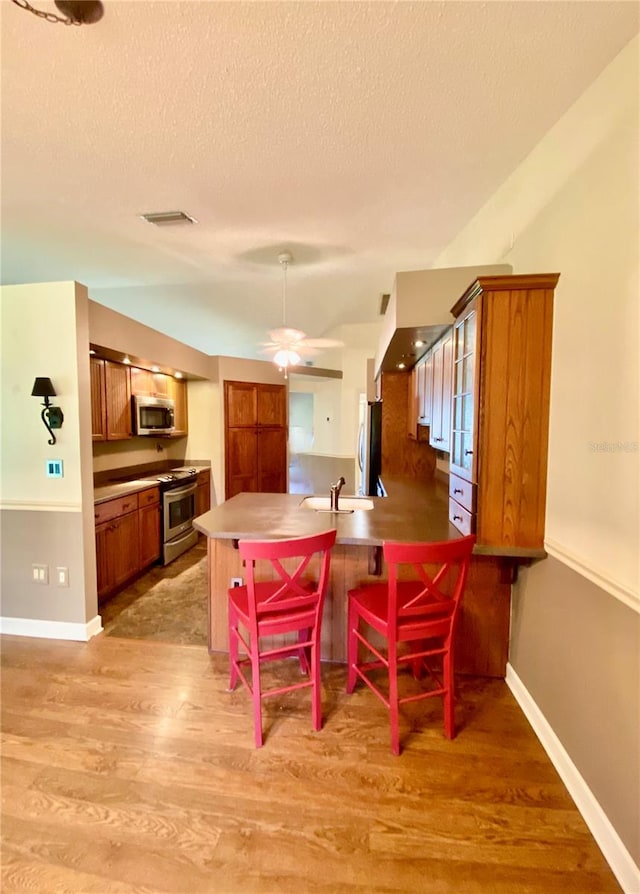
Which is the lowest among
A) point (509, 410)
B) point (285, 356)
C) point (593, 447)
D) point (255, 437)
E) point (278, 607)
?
point (278, 607)

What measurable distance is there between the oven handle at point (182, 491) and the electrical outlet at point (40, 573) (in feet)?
4.56

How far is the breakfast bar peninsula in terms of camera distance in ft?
6.44

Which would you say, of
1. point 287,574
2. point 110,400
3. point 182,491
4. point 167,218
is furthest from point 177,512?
point 167,218

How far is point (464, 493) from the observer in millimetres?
1941

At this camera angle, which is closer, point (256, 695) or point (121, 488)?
point (256, 695)

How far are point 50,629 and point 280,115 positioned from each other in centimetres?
349

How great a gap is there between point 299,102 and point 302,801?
299 cm

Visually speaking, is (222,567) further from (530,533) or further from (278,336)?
(278,336)

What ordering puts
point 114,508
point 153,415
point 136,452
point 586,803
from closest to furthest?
point 586,803 < point 114,508 < point 153,415 < point 136,452

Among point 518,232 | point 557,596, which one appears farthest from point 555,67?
point 557,596

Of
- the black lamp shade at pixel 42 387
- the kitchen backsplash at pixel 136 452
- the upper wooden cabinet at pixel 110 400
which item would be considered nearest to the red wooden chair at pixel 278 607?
the black lamp shade at pixel 42 387

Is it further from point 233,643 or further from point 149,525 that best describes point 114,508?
point 233,643

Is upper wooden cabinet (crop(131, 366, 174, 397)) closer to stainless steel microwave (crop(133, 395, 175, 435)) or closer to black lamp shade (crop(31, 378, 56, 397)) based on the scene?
stainless steel microwave (crop(133, 395, 175, 435))

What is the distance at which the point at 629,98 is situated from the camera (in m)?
1.29
